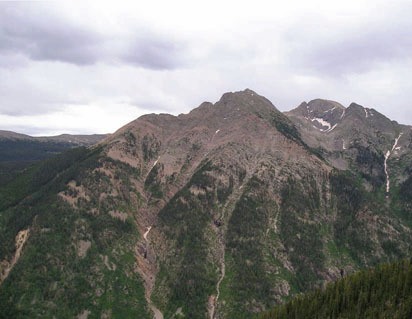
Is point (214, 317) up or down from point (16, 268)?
down

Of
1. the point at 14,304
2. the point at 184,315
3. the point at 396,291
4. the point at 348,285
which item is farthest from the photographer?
the point at 184,315

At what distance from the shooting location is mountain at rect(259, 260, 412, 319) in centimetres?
12269

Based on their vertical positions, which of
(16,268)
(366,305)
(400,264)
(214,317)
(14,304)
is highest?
(400,264)

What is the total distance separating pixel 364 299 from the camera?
130500 millimetres

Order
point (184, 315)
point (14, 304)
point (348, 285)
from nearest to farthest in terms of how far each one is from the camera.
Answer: point (348, 285)
point (14, 304)
point (184, 315)

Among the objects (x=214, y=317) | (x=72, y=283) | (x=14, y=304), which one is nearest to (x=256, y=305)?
(x=214, y=317)

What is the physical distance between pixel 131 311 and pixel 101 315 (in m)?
17.2

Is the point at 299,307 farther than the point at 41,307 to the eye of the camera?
No

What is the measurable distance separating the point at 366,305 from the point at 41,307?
6446 inches

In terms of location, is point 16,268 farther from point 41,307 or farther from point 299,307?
point 299,307

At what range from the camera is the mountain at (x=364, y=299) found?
123 metres

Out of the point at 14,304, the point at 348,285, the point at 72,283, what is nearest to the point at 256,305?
the point at 348,285

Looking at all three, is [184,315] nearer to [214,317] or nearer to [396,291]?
[214,317]

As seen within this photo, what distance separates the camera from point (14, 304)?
578 feet
